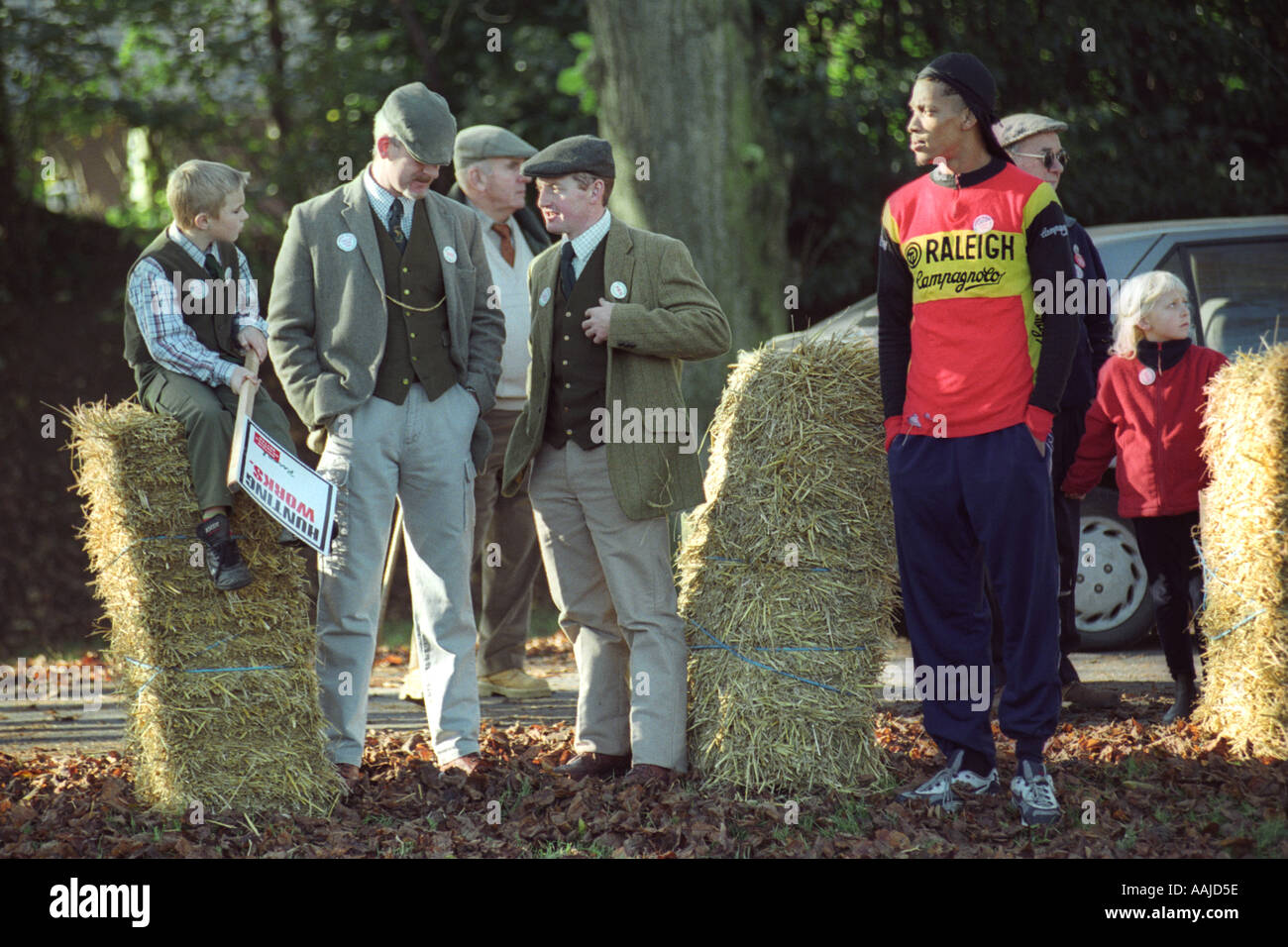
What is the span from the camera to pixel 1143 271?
717cm

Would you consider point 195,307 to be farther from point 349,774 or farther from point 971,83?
point 971,83

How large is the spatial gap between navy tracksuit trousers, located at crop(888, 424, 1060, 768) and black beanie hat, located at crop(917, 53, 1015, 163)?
95cm

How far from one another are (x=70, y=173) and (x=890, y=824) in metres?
12.1

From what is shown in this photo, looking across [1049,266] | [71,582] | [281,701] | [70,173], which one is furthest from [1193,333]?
[70,173]

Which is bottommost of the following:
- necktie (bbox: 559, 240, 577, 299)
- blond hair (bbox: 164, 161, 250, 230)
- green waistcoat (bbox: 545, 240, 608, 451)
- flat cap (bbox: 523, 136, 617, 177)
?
green waistcoat (bbox: 545, 240, 608, 451)

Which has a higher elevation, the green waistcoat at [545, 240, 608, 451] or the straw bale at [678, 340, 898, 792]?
the green waistcoat at [545, 240, 608, 451]

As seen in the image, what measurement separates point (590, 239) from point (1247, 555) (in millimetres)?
2656

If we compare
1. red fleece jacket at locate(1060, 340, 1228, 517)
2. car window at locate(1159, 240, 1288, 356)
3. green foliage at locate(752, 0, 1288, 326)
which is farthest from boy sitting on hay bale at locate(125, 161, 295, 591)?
green foliage at locate(752, 0, 1288, 326)

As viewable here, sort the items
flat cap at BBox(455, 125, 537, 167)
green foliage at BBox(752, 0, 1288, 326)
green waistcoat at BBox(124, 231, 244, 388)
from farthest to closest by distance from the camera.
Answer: green foliage at BBox(752, 0, 1288, 326), flat cap at BBox(455, 125, 537, 167), green waistcoat at BBox(124, 231, 244, 388)

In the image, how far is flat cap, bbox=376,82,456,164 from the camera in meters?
4.96

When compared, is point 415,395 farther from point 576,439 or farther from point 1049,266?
point 1049,266

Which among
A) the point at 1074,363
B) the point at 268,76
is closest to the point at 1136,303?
the point at 1074,363

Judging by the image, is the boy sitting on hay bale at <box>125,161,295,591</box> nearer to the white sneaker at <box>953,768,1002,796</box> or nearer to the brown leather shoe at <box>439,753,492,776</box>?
the brown leather shoe at <box>439,753,492,776</box>

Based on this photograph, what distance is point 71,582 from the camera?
11.6 meters
